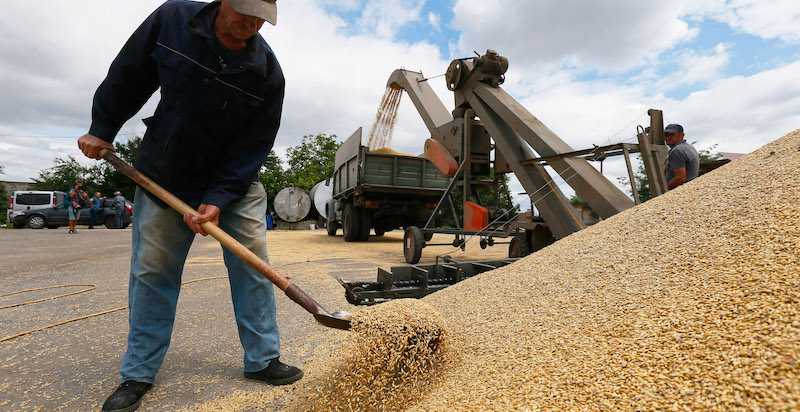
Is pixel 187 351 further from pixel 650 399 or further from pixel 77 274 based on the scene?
pixel 77 274

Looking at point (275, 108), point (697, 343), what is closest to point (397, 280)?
point (275, 108)

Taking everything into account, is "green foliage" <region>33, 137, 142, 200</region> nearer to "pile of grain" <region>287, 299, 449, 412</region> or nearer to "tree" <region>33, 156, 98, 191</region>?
"tree" <region>33, 156, 98, 191</region>

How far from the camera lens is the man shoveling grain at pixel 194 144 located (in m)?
1.76

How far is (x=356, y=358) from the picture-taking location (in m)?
1.54

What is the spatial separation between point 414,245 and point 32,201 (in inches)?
684

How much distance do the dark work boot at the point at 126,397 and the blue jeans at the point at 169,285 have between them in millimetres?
35

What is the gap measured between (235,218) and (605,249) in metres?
1.92

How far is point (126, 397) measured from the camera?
64.3 inches

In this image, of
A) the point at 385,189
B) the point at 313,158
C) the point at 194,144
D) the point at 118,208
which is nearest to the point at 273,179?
the point at 313,158

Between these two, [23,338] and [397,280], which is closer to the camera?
[23,338]

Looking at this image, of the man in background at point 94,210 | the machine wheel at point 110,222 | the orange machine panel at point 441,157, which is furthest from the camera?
the machine wheel at point 110,222

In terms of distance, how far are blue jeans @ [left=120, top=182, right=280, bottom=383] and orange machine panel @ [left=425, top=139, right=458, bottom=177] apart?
3.57 metres

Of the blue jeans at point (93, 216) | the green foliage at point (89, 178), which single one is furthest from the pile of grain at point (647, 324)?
the green foliage at point (89, 178)

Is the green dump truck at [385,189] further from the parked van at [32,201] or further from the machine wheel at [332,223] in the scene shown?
the parked van at [32,201]
